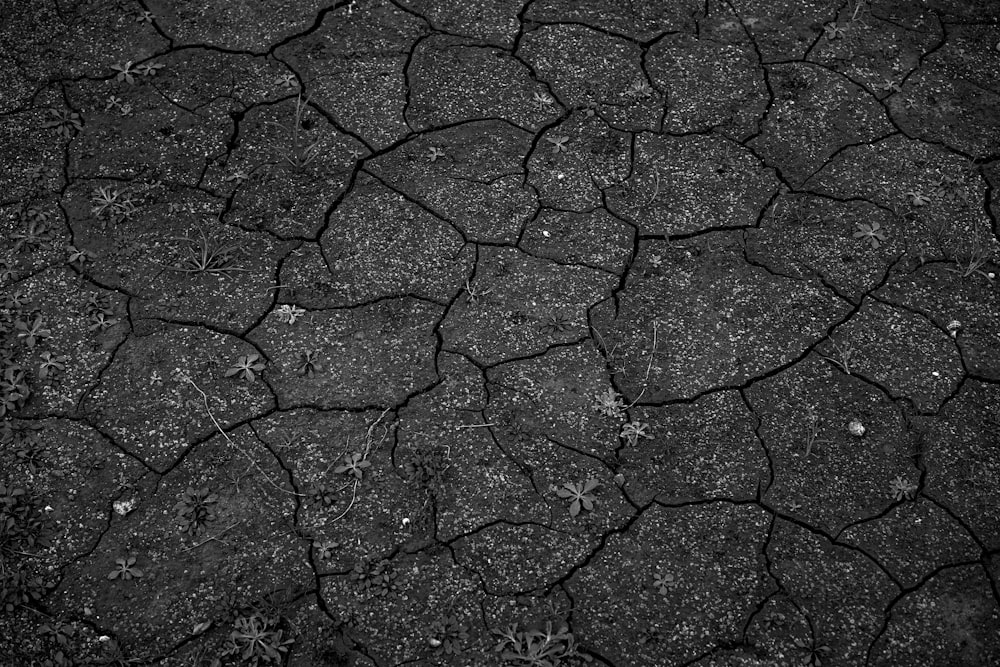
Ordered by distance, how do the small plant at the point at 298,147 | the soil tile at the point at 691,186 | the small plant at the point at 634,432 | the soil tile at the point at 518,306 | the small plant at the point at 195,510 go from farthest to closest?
the small plant at the point at 298,147 < the soil tile at the point at 691,186 < the soil tile at the point at 518,306 < the small plant at the point at 634,432 < the small plant at the point at 195,510

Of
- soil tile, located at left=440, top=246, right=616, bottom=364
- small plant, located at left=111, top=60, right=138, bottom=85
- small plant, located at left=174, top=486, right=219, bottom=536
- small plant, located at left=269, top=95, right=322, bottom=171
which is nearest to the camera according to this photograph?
small plant, located at left=174, top=486, right=219, bottom=536

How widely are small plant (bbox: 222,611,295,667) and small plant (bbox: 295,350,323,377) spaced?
961mm

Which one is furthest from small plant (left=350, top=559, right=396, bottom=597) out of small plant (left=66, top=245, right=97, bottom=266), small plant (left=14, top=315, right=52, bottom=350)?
small plant (left=66, top=245, right=97, bottom=266)

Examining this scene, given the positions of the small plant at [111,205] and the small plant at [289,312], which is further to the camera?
the small plant at [111,205]

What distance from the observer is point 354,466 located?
3.29 meters

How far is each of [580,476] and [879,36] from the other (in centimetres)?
295

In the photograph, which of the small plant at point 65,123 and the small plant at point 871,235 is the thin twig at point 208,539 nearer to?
the small plant at point 65,123

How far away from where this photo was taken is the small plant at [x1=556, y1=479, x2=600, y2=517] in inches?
127

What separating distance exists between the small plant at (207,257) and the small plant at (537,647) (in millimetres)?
1916

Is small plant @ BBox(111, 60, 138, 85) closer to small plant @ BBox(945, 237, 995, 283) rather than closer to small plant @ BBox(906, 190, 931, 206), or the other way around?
small plant @ BBox(906, 190, 931, 206)

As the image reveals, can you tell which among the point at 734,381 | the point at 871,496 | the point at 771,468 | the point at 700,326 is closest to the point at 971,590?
the point at 871,496

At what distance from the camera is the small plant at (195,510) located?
3.19 metres

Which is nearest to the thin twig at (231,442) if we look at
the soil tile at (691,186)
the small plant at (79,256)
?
the small plant at (79,256)

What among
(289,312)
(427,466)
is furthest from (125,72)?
(427,466)
